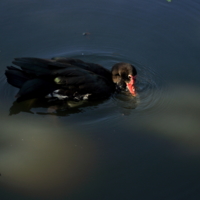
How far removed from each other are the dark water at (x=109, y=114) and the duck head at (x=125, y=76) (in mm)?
174

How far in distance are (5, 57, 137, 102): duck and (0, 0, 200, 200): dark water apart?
21 centimetres

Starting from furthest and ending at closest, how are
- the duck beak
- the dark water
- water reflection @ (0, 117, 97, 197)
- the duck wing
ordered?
the duck beak → the duck wing → the dark water → water reflection @ (0, 117, 97, 197)

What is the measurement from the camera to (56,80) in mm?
5668

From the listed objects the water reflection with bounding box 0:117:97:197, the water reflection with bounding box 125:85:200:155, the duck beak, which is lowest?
the water reflection with bounding box 0:117:97:197

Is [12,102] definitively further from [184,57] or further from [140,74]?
[184,57]

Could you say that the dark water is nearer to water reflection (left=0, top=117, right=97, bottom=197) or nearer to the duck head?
water reflection (left=0, top=117, right=97, bottom=197)

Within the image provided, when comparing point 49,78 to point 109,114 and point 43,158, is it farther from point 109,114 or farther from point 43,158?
point 43,158

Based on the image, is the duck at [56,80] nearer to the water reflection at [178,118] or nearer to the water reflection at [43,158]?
the water reflection at [43,158]

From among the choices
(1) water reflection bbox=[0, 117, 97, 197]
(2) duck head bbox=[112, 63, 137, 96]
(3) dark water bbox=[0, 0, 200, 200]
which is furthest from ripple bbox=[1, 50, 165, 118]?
(1) water reflection bbox=[0, 117, 97, 197]

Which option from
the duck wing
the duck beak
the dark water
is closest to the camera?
the dark water

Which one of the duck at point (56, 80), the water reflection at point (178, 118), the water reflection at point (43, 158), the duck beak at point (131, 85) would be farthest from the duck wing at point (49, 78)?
the water reflection at point (178, 118)

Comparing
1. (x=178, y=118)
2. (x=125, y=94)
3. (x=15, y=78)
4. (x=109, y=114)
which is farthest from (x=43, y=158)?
(x=178, y=118)

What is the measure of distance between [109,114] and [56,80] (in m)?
0.97

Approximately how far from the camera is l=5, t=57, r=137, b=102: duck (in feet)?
18.4
